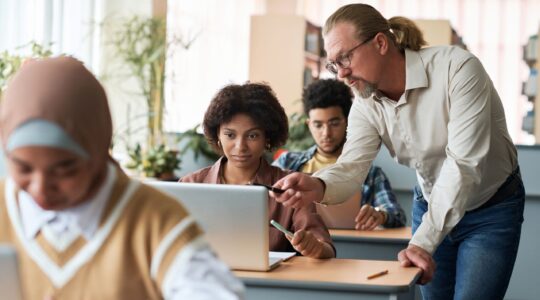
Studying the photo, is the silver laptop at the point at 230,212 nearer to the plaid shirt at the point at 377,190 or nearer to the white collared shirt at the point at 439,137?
the white collared shirt at the point at 439,137

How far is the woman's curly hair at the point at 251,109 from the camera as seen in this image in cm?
283

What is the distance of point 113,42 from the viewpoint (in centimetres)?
545

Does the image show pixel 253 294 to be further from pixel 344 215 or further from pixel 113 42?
pixel 113 42

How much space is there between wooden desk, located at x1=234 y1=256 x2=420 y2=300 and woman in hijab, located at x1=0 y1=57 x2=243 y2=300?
0.95 meters

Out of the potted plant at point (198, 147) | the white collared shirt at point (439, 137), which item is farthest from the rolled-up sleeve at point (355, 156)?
the potted plant at point (198, 147)

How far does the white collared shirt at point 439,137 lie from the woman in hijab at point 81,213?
1.11 m

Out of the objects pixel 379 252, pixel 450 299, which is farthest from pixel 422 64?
pixel 379 252

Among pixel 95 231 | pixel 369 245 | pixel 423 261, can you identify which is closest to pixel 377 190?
pixel 369 245

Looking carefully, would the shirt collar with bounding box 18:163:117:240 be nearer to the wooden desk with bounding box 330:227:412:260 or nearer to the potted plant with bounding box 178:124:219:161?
the wooden desk with bounding box 330:227:412:260

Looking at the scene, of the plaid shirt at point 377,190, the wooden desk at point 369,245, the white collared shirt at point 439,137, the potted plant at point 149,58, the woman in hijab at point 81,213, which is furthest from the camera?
the potted plant at point 149,58

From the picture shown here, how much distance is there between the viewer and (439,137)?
2283mm

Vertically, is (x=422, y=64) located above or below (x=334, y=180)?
above

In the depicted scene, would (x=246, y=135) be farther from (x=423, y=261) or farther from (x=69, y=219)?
(x=69, y=219)

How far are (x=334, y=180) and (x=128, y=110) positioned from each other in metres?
3.59
